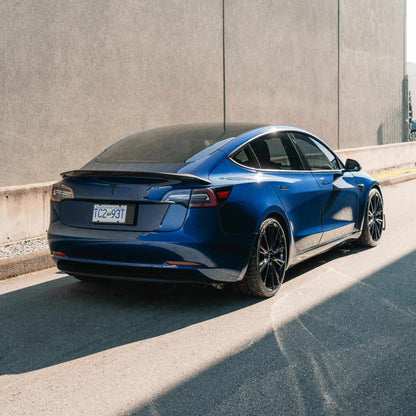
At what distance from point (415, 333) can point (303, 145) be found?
8.95 ft

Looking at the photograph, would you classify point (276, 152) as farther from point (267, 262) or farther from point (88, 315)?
point (88, 315)

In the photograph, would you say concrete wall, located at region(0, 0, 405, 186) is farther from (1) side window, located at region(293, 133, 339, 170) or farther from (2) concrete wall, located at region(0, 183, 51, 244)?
(1) side window, located at region(293, 133, 339, 170)

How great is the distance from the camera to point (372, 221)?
830 centimetres

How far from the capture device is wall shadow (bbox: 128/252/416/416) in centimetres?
360

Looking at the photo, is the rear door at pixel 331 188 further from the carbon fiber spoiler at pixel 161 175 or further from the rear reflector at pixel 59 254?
the rear reflector at pixel 59 254

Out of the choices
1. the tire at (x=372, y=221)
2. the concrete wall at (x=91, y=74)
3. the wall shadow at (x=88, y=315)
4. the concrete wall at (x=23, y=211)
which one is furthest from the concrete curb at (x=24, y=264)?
the tire at (x=372, y=221)

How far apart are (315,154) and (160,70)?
22.0 feet

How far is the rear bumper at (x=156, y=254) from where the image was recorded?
5109 millimetres

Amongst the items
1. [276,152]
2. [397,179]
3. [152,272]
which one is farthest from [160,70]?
[152,272]

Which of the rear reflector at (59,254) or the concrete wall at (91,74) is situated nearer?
the rear reflector at (59,254)

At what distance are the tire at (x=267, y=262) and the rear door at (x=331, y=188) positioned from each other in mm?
1010

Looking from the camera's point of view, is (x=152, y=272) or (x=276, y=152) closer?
(x=152, y=272)

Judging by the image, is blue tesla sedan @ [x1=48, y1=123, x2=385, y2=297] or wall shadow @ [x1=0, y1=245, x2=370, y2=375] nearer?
wall shadow @ [x1=0, y1=245, x2=370, y2=375]

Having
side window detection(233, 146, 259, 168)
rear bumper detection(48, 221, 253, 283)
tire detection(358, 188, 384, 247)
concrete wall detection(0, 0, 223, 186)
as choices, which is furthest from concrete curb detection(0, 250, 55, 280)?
tire detection(358, 188, 384, 247)
